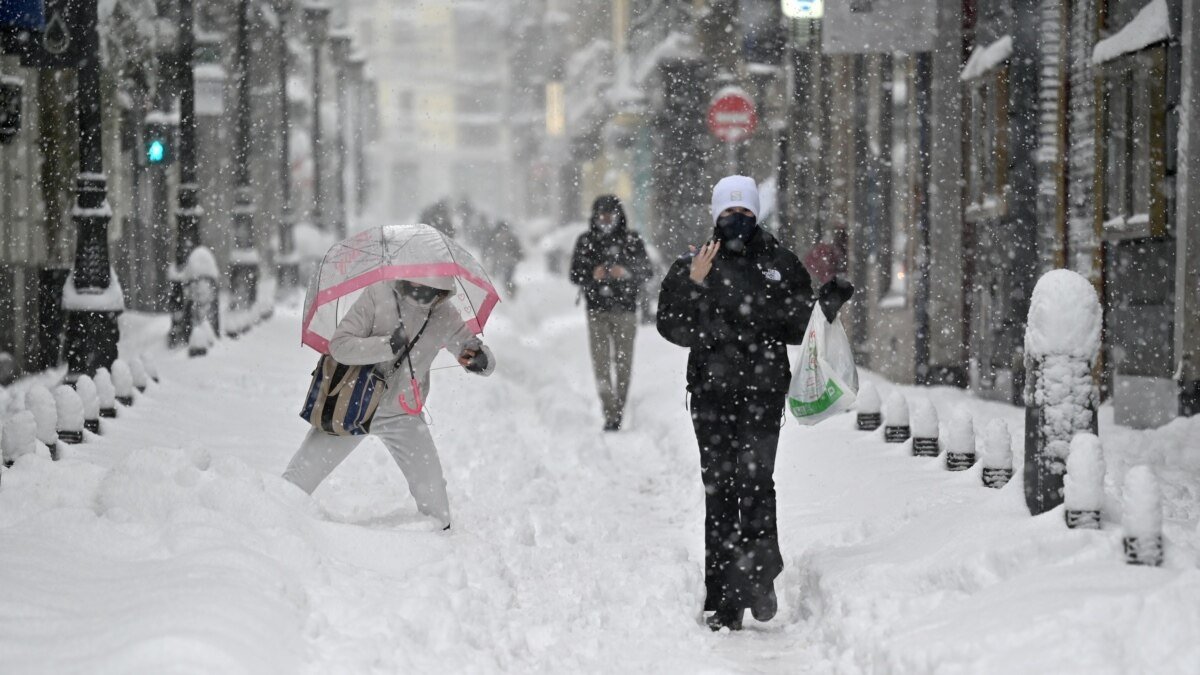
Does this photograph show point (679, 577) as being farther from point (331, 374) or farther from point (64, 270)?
point (64, 270)

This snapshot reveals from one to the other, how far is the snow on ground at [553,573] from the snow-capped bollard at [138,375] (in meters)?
2.47

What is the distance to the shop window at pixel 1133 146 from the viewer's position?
11984 mm

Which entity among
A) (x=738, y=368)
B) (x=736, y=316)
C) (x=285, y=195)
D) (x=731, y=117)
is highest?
(x=731, y=117)

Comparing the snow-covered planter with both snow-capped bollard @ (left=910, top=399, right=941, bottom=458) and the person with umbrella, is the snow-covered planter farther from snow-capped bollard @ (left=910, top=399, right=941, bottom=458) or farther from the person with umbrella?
snow-capped bollard @ (left=910, top=399, right=941, bottom=458)

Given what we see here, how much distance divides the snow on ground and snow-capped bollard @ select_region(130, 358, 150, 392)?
2471mm

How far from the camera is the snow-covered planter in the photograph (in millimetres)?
9876

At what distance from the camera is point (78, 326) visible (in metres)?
13.7

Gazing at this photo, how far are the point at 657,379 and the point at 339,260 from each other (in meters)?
8.94

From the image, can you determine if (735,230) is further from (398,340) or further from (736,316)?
(398,340)

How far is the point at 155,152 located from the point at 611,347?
7.06m

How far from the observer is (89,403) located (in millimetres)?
10523

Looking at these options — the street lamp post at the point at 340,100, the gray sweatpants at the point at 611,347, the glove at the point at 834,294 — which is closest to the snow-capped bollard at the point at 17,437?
the glove at the point at 834,294

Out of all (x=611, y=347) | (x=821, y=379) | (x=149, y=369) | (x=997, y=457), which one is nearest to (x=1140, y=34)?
(x=611, y=347)

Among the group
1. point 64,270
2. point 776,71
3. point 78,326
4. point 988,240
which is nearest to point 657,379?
point 988,240
